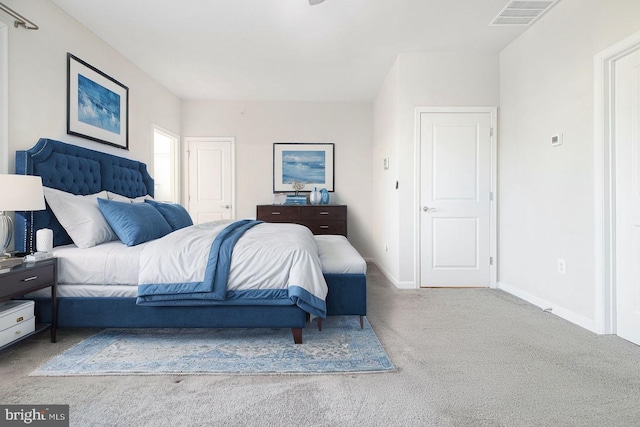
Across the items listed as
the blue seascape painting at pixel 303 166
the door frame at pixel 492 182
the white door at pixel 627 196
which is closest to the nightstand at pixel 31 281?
the door frame at pixel 492 182

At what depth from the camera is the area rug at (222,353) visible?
194cm

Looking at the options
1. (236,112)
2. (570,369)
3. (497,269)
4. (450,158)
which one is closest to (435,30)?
(450,158)

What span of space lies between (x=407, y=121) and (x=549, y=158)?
1437 mm

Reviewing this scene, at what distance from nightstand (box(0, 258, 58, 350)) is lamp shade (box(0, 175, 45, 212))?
1.15 feet

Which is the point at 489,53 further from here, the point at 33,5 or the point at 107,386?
the point at 107,386

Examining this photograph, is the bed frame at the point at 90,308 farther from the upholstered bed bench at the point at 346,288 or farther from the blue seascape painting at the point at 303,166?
the blue seascape painting at the point at 303,166

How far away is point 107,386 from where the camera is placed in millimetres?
1765

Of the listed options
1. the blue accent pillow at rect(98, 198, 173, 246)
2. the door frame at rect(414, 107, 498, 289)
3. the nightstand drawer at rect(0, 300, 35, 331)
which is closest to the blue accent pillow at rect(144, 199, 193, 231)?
the blue accent pillow at rect(98, 198, 173, 246)

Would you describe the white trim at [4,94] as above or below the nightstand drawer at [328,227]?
above

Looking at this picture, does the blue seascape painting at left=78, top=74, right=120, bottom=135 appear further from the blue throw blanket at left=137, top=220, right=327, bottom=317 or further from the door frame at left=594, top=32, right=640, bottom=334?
the door frame at left=594, top=32, right=640, bottom=334

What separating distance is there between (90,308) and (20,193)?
0.83 metres

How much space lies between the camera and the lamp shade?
2.02 metres

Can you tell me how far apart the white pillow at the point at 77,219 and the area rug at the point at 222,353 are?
0.69 meters

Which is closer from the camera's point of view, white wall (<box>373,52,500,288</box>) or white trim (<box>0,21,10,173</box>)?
white trim (<box>0,21,10,173</box>)
